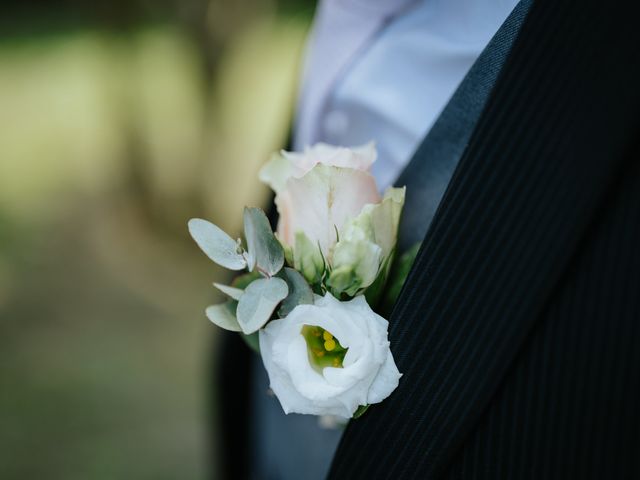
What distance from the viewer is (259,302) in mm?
612

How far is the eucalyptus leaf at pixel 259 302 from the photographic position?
60cm

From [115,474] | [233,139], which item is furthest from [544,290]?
[233,139]

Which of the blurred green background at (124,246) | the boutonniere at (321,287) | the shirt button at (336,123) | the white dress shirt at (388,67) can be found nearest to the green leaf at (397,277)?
the boutonniere at (321,287)

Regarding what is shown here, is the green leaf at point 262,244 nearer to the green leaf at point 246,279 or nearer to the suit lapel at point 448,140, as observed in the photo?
the green leaf at point 246,279

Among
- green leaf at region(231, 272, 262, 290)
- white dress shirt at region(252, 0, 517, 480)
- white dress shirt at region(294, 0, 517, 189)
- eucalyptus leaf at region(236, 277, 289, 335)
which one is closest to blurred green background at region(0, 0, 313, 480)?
white dress shirt at region(252, 0, 517, 480)

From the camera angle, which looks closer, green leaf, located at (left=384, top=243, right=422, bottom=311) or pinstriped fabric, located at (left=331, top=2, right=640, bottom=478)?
pinstriped fabric, located at (left=331, top=2, right=640, bottom=478)

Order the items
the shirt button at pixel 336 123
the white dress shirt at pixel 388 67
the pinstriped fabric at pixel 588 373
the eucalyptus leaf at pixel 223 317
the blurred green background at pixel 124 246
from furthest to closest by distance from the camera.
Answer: the blurred green background at pixel 124 246
the shirt button at pixel 336 123
the white dress shirt at pixel 388 67
the eucalyptus leaf at pixel 223 317
the pinstriped fabric at pixel 588 373

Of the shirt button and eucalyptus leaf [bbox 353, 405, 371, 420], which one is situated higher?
the shirt button

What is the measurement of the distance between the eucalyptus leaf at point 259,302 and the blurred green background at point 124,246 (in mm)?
1372

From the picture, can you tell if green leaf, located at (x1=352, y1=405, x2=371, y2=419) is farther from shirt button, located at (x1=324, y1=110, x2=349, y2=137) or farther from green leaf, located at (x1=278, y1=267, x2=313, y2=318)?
shirt button, located at (x1=324, y1=110, x2=349, y2=137)

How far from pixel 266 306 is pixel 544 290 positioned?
249 mm

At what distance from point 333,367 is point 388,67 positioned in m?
0.59

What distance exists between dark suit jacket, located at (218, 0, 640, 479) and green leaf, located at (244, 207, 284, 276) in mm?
130

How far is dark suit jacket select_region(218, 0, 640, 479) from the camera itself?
1.78 ft
